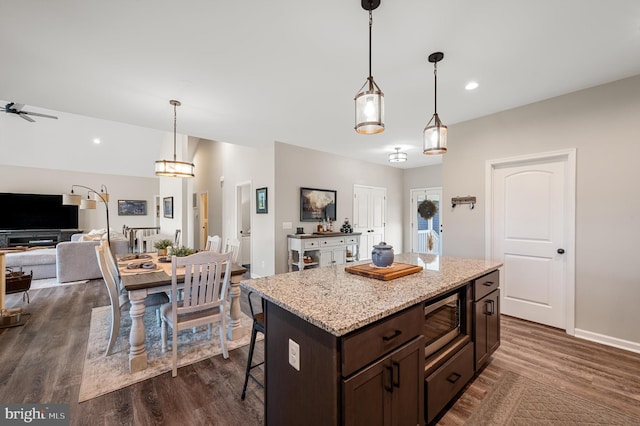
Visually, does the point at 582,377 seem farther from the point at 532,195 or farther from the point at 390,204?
the point at 390,204

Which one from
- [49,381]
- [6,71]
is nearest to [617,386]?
[49,381]

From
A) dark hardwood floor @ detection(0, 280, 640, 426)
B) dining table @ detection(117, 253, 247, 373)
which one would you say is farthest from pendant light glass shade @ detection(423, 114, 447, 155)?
dining table @ detection(117, 253, 247, 373)

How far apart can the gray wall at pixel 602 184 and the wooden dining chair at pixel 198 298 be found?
364cm

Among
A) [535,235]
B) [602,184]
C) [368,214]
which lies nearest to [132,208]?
[368,214]

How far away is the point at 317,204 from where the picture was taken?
5.27 m

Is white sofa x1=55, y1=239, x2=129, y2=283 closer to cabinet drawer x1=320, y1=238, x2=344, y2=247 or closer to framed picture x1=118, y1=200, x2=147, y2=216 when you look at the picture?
cabinet drawer x1=320, y1=238, x2=344, y2=247

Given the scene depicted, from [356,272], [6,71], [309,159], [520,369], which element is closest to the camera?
[356,272]

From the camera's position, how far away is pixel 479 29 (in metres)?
1.89

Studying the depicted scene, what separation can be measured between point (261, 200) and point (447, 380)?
4081 millimetres

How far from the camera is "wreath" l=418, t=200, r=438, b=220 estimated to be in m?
6.79

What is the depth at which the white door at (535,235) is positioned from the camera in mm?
2920

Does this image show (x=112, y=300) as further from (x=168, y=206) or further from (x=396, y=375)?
(x=168, y=206)

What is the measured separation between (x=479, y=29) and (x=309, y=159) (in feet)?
11.8

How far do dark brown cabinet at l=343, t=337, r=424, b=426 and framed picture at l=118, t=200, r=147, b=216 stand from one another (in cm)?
1102
